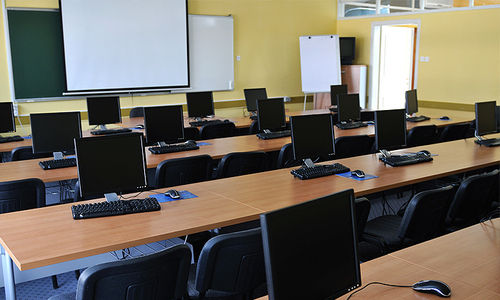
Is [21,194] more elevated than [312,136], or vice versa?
[312,136]

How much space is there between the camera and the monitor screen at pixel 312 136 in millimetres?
4051

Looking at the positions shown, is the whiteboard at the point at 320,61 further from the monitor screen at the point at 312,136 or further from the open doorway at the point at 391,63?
the monitor screen at the point at 312,136

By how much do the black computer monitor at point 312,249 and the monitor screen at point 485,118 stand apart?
14.4 feet

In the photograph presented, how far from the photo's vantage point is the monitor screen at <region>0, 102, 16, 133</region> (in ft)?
19.7

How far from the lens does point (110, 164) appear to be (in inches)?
122

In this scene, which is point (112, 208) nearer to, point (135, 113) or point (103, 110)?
point (103, 110)

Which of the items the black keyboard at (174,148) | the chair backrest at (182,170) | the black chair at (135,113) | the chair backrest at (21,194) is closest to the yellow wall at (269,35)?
the black chair at (135,113)

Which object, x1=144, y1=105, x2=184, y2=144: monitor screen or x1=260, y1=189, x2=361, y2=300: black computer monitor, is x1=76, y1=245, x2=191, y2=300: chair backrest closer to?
x1=260, y1=189, x2=361, y2=300: black computer monitor

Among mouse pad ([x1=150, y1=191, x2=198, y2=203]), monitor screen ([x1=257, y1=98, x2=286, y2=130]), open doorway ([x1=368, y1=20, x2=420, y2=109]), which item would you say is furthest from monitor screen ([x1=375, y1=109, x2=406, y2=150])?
open doorway ([x1=368, y1=20, x2=420, y2=109])

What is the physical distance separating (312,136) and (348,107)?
3065mm

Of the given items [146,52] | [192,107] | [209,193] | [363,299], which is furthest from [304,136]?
[146,52]

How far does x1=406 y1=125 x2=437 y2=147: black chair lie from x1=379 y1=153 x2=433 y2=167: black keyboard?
1585 mm

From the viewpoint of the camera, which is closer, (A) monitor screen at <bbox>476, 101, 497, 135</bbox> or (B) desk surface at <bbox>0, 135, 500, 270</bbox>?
(B) desk surface at <bbox>0, 135, 500, 270</bbox>

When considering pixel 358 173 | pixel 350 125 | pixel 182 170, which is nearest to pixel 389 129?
pixel 358 173
